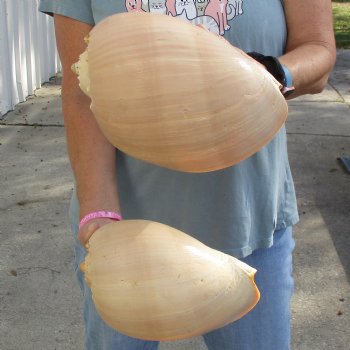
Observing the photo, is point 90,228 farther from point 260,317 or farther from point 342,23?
point 342,23

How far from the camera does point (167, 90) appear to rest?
2.88 ft

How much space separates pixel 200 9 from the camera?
4.13 ft

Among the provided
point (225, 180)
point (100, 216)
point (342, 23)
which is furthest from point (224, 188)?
point (342, 23)

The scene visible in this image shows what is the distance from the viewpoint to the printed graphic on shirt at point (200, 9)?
49.3 inches

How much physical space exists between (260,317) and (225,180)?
34 centimetres

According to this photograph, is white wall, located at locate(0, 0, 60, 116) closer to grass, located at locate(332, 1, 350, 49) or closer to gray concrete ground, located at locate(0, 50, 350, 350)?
gray concrete ground, located at locate(0, 50, 350, 350)

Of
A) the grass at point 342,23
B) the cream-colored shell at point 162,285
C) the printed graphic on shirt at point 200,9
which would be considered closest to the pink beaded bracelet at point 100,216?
the cream-colored shell at point 162,285

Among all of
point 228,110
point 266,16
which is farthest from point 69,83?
point 228,110

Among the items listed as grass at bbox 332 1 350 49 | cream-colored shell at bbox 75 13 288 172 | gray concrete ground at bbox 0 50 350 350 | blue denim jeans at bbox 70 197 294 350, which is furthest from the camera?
grass at bbox 332 1 350 49

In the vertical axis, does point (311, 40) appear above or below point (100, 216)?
above

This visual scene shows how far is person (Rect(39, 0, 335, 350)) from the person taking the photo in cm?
126

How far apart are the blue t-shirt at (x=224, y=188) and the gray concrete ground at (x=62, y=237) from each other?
51.7 inches

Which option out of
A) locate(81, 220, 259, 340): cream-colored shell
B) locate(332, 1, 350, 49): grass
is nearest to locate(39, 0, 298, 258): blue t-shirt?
locate(81, 220, 259, 340): cream-colored shell

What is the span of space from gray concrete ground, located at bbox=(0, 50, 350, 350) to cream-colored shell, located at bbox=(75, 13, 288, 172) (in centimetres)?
182
